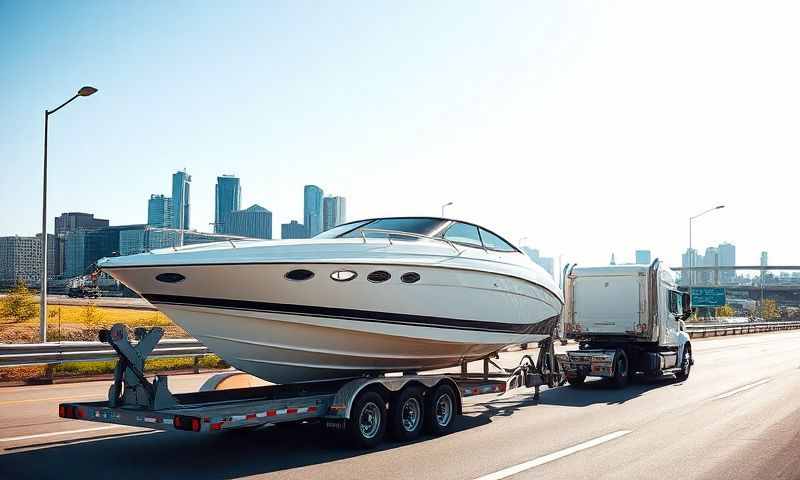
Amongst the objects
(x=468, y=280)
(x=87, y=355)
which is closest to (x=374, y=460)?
(x=468, y=280)

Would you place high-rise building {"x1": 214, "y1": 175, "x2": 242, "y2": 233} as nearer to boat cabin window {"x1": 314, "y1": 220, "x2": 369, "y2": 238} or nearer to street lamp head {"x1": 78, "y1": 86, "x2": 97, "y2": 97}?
street lamp head {"x1": 78, "y1": 86, "x2": 97, "y2": 97}

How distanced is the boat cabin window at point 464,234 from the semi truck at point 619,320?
648 cm

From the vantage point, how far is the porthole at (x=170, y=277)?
814cm

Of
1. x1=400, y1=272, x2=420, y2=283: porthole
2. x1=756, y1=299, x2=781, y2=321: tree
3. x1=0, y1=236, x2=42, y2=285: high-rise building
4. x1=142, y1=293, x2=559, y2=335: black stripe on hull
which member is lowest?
x1=756, y1=299, x2=781, y2=321: tree

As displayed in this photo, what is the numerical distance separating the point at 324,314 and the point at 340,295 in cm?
31

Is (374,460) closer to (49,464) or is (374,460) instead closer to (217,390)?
(217,390)

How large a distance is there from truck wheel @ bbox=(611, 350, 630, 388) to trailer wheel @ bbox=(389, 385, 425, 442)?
826 cm

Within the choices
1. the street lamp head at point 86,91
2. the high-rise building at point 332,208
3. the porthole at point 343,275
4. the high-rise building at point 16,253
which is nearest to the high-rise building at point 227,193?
the high-rise building at point 16,253

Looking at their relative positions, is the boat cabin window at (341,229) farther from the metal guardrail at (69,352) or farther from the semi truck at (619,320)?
the semi truck at (619,320)

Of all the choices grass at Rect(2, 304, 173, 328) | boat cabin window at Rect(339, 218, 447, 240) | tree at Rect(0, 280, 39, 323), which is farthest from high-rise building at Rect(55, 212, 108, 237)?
boat cabin window at Rect(339, 218, 447, 240)

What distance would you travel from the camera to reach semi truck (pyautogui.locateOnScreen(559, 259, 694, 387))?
17.0 metres

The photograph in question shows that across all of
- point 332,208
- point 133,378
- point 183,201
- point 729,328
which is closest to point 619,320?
point 133,378

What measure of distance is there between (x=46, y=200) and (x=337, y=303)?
552 inches

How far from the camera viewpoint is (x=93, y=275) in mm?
8703
